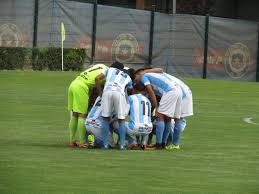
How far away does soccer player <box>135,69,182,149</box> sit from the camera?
56.5ft

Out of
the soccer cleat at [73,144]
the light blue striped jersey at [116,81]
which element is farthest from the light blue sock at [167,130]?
the soccer cleat at [73,144]

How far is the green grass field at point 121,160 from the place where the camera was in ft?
42.0

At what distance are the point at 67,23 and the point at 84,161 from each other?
2455cm

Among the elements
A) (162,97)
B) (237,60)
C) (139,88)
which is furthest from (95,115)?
(237,60)

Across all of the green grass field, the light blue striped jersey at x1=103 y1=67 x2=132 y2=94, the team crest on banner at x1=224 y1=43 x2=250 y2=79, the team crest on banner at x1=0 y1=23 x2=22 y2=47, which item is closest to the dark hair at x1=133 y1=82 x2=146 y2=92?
the light blue striped jersey at x1=103 y1=67 x2=132 y2=94

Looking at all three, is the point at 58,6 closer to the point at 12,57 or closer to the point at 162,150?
the point at 12,57

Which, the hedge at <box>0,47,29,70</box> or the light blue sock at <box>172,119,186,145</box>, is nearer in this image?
the light blue sock at <box>172,119,186,145</box>

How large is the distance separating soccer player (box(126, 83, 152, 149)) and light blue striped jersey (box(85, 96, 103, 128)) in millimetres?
513

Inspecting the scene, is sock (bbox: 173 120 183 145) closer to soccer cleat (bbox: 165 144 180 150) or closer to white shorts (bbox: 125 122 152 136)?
soccer cleat (bbox: 165 144 180 150)

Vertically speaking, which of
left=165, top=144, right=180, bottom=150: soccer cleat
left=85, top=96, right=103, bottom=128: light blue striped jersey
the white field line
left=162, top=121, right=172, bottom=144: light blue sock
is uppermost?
left=85, top=96, right=103, bottom=128: light blue striped jersey

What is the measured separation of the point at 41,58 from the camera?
122ft

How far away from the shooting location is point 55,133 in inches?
792

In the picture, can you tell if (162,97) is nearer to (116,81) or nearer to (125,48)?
(116,81)

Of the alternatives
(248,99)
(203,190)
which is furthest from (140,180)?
(248,99)
